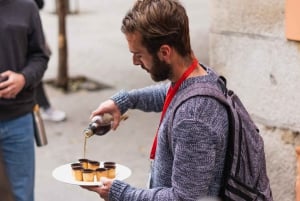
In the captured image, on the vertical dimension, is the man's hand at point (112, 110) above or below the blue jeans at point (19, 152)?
above

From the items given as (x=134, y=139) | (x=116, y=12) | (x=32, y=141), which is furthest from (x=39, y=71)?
(x=116, y=12)

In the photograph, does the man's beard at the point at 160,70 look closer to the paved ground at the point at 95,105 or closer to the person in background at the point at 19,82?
the person in background at the point at 19,82

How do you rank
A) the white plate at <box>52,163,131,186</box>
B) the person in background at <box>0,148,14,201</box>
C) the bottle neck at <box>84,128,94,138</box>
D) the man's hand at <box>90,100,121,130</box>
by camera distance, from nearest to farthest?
the person in background at <box>0,148,14,201</box> → the white plate at <box>52,163,131,186</box> → the bottle neck at <box>84,128,94,138</box> → the man's hand at <box>90,100,121,130</box>

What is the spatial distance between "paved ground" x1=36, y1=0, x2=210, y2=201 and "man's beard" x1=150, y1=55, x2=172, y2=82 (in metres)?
3.46

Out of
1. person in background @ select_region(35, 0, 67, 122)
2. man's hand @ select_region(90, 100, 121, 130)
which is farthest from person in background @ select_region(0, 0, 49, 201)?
person in background @ select_region(35, 0, 67, 122)

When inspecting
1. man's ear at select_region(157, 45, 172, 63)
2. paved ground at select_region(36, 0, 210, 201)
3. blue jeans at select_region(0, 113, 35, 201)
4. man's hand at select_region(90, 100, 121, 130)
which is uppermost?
man's ear at select_region(157, 45, 172, 63)

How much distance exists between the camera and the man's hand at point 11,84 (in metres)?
4.20

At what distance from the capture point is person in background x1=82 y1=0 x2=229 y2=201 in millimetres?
2773

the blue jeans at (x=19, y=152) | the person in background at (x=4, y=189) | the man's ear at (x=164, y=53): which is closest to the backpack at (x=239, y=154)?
the man's ear at (x=164, y=53)

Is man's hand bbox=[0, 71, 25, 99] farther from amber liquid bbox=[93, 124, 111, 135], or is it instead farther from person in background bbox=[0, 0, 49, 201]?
amber liquid bbox=[93, 124, 111, 135]

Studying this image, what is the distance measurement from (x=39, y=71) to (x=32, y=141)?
1.37ft

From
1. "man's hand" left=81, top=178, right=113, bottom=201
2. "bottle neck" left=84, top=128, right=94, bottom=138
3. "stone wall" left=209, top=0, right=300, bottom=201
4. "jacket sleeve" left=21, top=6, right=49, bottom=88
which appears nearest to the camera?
"man's hand" left=81, top=178, right=113, bottom=201

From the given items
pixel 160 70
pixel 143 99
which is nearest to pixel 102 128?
pixel 143 99

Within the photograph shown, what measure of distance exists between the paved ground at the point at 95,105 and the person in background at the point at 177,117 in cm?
345
